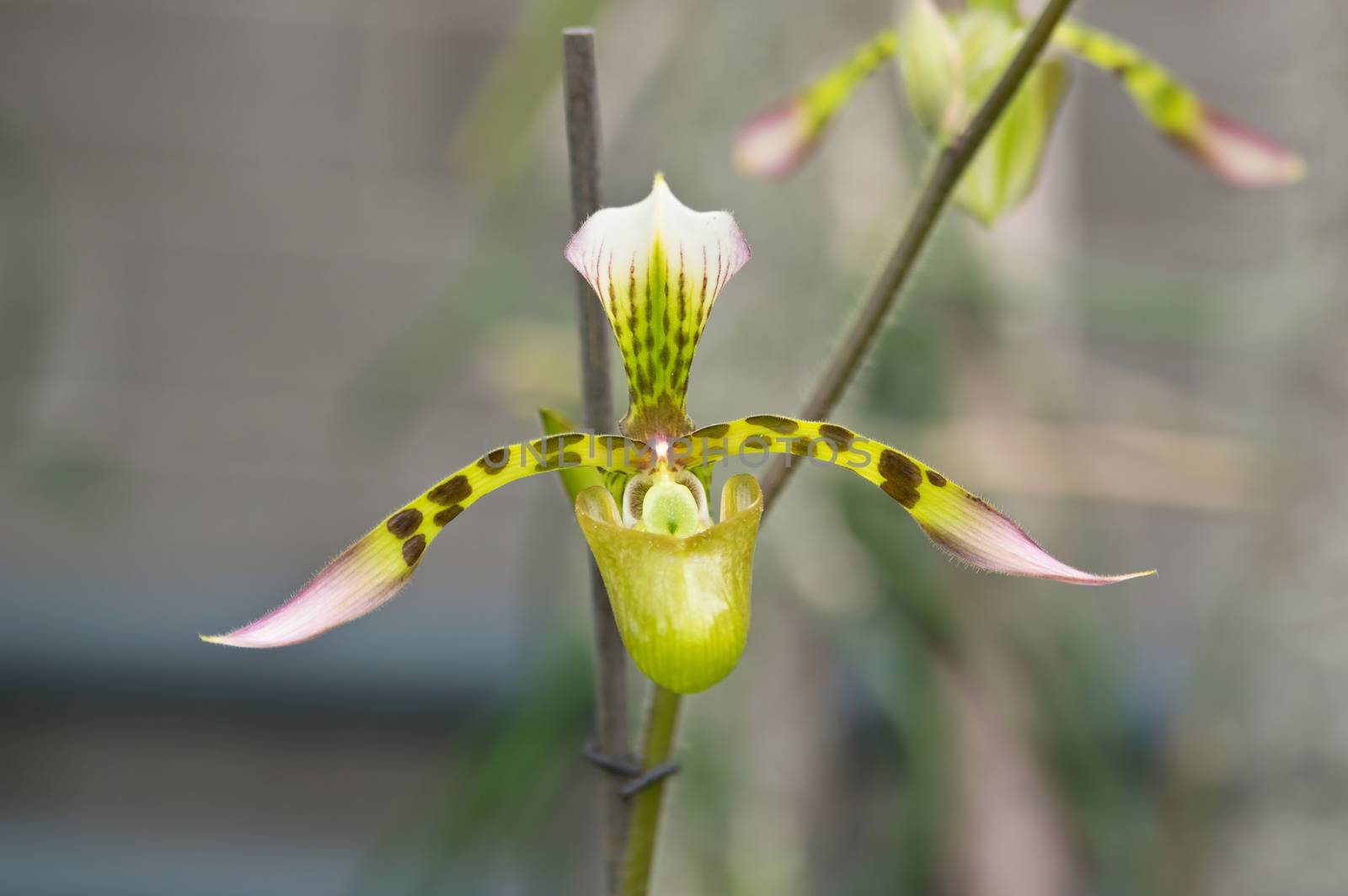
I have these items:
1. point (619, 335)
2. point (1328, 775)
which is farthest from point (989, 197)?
point (1328, 775)

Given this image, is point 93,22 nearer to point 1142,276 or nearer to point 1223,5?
point 1142,276

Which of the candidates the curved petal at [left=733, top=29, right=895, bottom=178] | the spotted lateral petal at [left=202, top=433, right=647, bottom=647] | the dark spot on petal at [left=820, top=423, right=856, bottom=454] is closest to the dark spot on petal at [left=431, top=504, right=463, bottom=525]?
the spotted lateral petal at [left=202, top=433, right=647, bottom=647]

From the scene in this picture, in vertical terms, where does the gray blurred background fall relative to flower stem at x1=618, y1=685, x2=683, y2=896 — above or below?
above

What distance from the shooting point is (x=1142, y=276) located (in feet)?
3.32

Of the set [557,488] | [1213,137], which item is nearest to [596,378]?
[1213,137]

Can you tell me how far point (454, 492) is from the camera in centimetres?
35

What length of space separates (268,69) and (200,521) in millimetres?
686

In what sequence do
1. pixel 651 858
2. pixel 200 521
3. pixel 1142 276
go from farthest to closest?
pixel 200 521 → pixel 1142 276 → pixel 651 858

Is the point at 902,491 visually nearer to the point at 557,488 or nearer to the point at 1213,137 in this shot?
the point at 1213,137

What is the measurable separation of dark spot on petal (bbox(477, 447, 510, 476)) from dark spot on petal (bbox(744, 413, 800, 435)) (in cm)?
7

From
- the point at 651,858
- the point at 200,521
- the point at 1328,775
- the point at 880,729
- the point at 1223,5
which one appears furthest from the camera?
the point at 200,521

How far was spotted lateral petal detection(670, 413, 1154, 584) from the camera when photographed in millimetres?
344

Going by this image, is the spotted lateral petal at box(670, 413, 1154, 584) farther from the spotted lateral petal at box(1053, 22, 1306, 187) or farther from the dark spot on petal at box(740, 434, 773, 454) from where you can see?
the spotted lateral petal at box(1053, 22, 1306, 187)

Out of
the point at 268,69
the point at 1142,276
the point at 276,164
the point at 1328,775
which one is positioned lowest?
the point at 1328,775
